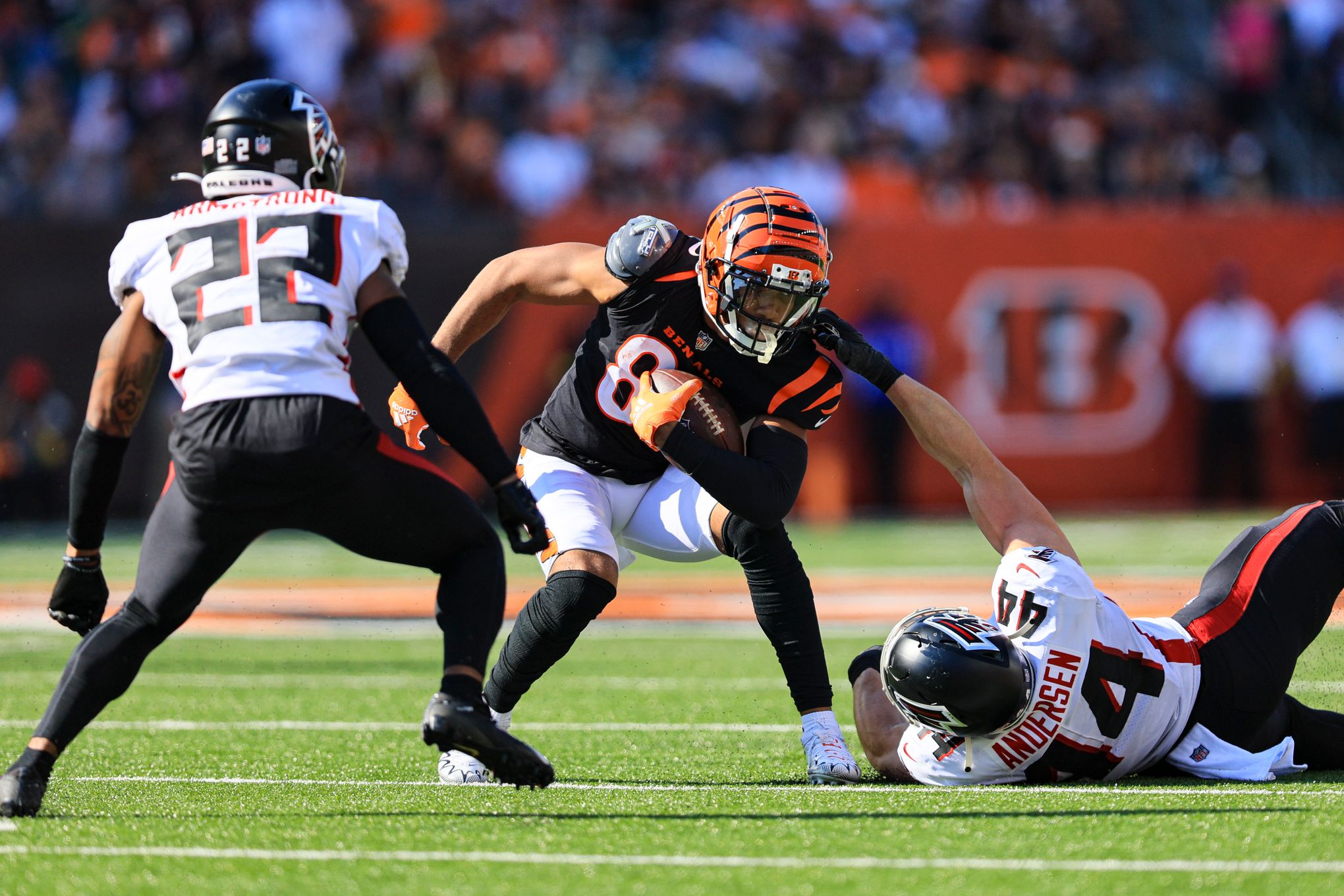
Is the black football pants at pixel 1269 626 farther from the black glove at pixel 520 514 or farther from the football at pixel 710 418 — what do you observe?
the black glove at pixel 520 514

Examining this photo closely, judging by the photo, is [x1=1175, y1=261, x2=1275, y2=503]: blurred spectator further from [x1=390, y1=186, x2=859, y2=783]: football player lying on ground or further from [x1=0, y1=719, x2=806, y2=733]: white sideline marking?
[x1=390, y1=186, x2=859, y2=783]: football player lying on ground

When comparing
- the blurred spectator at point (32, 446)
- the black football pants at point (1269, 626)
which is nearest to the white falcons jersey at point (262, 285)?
the black football pants at point (1269, 626)

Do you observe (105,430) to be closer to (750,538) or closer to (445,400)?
(445,400)

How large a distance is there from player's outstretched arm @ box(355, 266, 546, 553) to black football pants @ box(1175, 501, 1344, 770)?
1.71 metres

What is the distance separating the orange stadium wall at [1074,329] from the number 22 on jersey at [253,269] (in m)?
9.60

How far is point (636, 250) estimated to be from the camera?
4.46 m

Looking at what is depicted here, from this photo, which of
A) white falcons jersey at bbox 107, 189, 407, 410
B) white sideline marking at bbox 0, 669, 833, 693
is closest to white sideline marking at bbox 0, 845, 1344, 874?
white falcons jersey at bbox 107, 189, 407, 410

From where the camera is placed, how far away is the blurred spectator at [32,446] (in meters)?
12.1

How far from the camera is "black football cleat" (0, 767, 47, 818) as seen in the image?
3506 millimetres

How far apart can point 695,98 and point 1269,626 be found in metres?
10.7

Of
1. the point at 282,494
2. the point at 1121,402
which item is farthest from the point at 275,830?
the point at 1121,402

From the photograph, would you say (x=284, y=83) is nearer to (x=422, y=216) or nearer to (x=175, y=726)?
(x=175, y=726)

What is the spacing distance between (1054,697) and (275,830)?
1.70 metres

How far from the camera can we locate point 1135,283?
13320 millimetres
